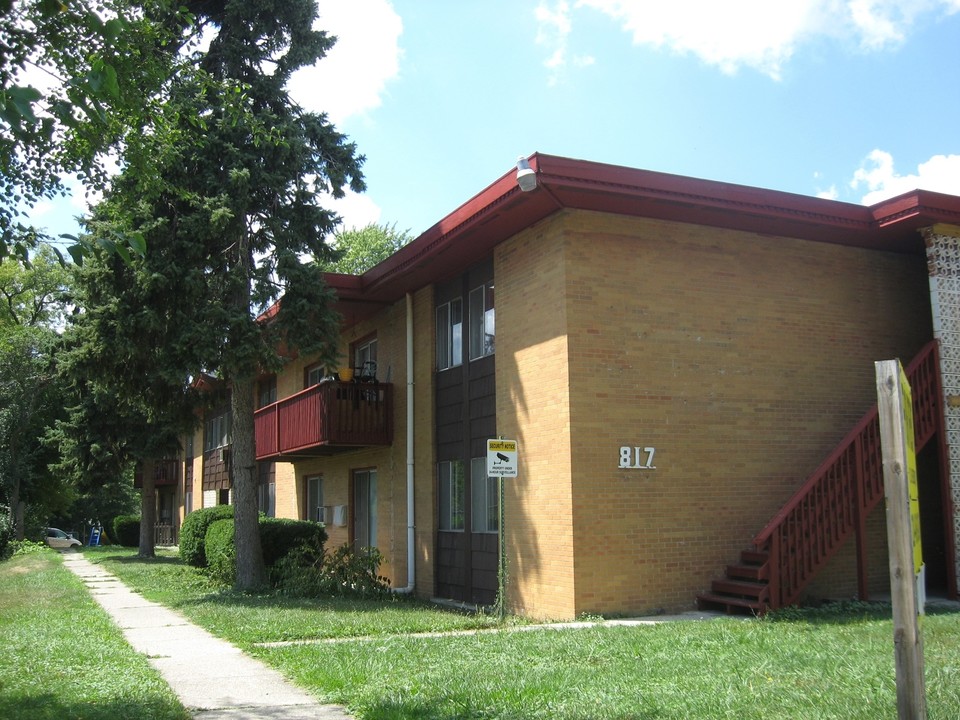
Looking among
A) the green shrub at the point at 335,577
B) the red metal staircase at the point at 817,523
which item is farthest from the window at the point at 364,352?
the red metal staircase at the point at 817,523

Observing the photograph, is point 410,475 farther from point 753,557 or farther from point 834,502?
point 834,502

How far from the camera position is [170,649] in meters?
10.6

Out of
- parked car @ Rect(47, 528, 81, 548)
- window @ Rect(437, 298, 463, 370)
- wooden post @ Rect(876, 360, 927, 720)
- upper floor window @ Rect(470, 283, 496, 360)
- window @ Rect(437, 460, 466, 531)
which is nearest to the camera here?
wooden post @ Rect(876, 360, 927, 720)

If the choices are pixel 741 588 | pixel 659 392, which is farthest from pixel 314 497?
pixel 741 588

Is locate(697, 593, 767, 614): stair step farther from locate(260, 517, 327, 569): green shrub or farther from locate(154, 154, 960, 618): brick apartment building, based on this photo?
locate(260, 517, 327, 569): green shrub

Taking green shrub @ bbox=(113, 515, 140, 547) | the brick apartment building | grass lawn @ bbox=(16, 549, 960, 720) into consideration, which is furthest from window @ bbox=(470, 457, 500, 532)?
green shrub @ bbox=(113, 515, 140, 547)

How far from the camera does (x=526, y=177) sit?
12.1 meters

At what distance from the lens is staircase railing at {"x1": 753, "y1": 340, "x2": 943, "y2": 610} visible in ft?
40.3

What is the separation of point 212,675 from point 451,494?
26.8 ft

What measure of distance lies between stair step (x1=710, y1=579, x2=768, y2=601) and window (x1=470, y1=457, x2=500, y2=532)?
364 cm

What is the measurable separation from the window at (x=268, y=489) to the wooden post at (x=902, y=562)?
83.1ft

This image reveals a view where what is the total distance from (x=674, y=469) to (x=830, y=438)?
9.83 feet

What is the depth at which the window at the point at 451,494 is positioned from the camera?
53.9 feet

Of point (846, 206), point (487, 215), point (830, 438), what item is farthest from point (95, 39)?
point (830, 438)
